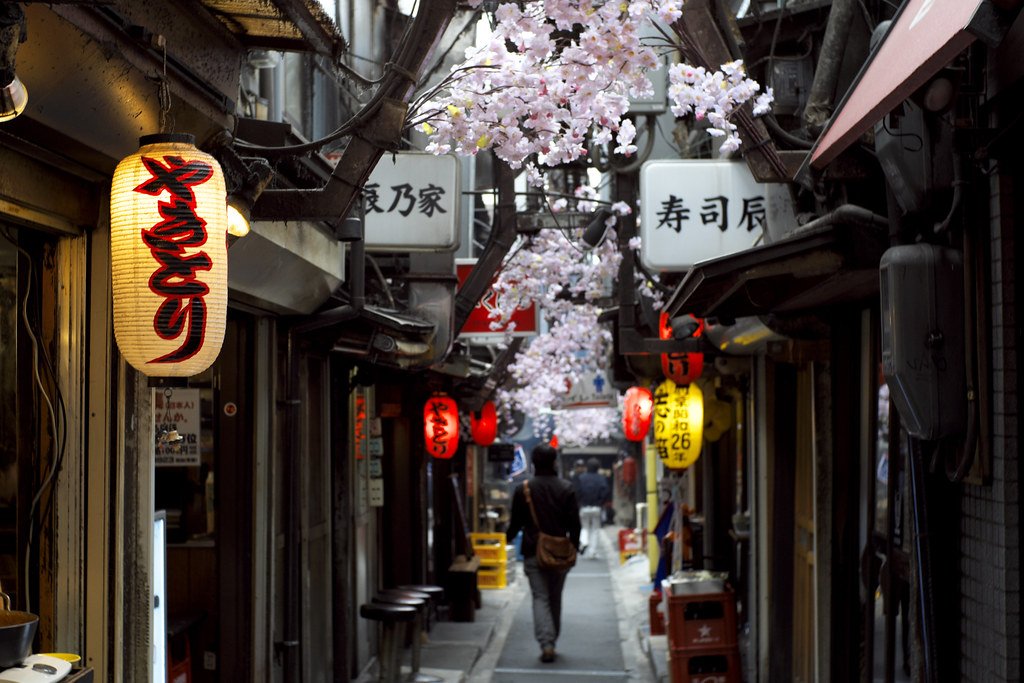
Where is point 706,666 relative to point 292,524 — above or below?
below

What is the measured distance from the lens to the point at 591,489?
122 feet

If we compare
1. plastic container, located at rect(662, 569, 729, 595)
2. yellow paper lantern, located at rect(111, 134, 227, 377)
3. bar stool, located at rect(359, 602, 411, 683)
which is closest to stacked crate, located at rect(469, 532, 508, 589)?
bar stool, located at rect(359, 602, 411, 683)

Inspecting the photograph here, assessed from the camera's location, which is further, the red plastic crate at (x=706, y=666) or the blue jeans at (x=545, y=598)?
the blue jeans at (x=545, y=598)

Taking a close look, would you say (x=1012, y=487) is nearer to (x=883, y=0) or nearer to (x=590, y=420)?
(x=883, y=0)

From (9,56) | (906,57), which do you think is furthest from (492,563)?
(9,56)

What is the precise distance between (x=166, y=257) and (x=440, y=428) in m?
14.9

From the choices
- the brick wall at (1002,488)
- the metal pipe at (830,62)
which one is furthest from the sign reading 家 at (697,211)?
the brick wall at (1002,488)

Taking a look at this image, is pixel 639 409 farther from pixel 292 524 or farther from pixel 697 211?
pixel 697 211

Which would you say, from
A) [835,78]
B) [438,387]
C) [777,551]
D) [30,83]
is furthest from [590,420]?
[30,83]

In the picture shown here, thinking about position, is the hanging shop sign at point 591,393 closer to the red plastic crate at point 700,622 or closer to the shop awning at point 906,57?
the red plastic crate at point 700,622

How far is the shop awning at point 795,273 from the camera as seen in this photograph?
24.6 feet

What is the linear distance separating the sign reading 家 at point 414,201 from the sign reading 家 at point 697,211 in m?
1.74

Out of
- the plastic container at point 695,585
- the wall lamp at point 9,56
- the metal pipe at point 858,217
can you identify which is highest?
the wall lamp at point 9,56

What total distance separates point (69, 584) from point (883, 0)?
20.9 ft
